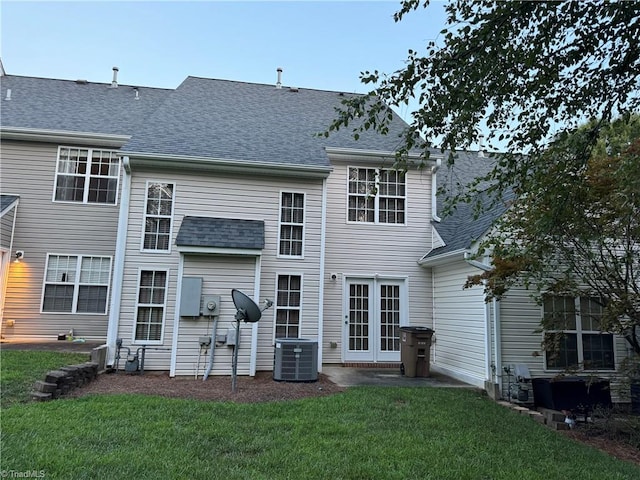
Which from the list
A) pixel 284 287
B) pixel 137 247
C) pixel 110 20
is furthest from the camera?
pixel 284 287

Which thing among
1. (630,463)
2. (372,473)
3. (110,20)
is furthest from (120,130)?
(630,463)

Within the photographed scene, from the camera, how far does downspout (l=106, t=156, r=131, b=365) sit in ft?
27.8

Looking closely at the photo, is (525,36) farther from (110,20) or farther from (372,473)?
(110,20)

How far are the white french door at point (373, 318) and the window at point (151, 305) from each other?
442 centimetres

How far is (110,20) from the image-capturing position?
8.00 m

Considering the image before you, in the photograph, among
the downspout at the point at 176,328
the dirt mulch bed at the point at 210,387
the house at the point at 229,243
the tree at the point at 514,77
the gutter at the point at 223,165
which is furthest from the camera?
the gutter at the point at 223,165

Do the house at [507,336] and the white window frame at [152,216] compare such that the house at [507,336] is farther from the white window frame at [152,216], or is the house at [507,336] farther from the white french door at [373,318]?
the white window frame at [152,216]

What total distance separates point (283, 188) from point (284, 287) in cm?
235

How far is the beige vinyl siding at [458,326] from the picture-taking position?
8.43 metres

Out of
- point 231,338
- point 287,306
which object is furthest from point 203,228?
point 287,306

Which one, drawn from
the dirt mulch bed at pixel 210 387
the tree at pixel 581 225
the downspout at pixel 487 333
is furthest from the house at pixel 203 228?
the tree at pixel 581 225

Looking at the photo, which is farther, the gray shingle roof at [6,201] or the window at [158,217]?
the gray shingle roof at [6,201]

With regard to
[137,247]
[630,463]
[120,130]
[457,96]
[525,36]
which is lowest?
[630,463]

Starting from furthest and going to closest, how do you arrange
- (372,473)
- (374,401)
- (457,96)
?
1. (374,401)
2. (457,96)
3. (372,473)
